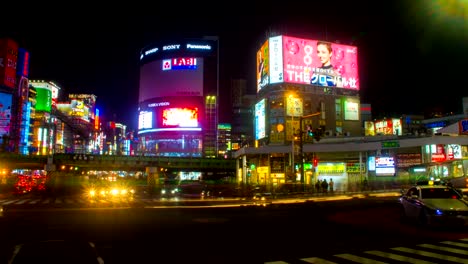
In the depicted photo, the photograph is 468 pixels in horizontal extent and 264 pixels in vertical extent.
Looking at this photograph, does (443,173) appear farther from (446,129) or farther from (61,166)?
(61,166)

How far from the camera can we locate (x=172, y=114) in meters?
126

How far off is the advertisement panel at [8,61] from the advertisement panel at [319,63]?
241 ft

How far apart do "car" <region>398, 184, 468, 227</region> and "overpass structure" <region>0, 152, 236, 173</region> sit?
2824 inches

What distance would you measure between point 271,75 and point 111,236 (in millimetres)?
69806

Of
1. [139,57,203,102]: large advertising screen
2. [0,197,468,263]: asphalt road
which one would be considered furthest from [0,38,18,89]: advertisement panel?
[0,197,468,263]: asphalt road

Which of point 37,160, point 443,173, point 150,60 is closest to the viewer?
point 443,173

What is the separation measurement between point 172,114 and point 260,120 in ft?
150

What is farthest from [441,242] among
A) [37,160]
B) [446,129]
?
[37,160]

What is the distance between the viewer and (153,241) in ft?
42.9

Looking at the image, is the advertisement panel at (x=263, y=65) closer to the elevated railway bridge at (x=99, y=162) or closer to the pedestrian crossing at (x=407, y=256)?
the elevated railway bridge at (x=99, y=162)

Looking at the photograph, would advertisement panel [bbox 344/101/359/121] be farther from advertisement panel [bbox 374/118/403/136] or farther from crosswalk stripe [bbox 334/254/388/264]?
crosswalk stripe [bbox 334/254/388/264]

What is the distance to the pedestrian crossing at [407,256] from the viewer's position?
991 centimetres

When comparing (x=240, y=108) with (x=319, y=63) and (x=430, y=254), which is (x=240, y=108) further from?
(x=430, y=254)

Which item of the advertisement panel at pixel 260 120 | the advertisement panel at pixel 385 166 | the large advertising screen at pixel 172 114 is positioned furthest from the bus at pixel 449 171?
the large advertising screen at pixel 172 114
